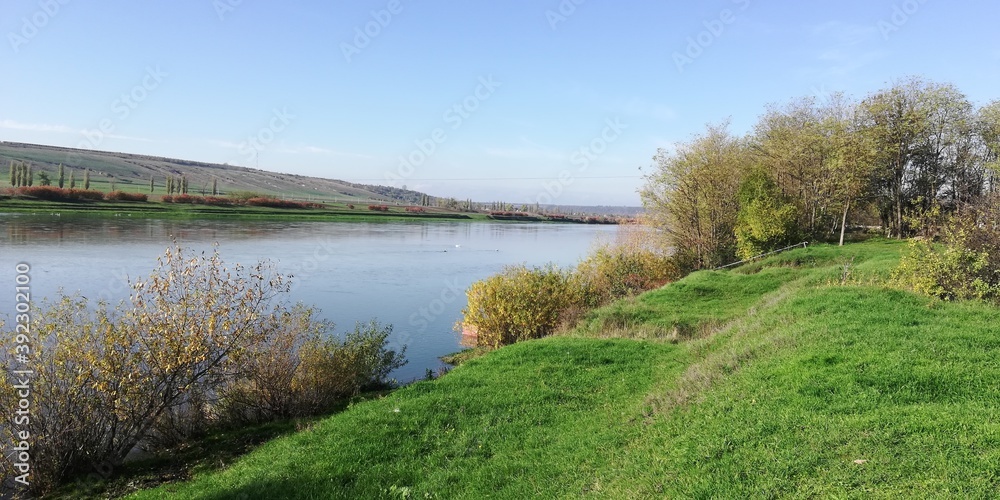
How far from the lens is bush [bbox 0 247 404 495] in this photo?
10617mm

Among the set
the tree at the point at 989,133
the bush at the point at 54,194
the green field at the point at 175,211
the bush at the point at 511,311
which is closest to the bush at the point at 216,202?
the green field at the point at 175,211

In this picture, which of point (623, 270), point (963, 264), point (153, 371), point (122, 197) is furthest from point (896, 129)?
point (122, 197)

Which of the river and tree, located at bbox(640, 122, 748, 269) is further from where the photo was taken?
tree, located at bbox(640, 122, 748, 269)

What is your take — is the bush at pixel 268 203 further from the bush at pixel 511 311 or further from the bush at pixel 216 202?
the bush at pixel 511 311

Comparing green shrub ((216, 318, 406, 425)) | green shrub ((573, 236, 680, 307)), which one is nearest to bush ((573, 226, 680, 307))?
green shrub ((573, 236, 680, 307))

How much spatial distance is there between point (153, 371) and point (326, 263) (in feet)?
108

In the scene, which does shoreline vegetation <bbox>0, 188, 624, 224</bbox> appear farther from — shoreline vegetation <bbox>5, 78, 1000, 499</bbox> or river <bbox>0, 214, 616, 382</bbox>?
shoreline vegetation <bbox>5, 78, 1000, 499</bbox>

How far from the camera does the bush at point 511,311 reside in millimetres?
21609

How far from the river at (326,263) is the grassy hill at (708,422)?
8.23 metres

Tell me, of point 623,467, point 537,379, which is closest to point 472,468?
point 623,467

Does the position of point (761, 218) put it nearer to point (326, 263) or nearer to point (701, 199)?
point (701, 199)

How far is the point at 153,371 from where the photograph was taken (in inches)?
466

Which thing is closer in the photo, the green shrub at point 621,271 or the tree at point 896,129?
the green shrub at point 621,271

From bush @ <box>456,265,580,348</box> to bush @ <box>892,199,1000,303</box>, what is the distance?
12.0m
